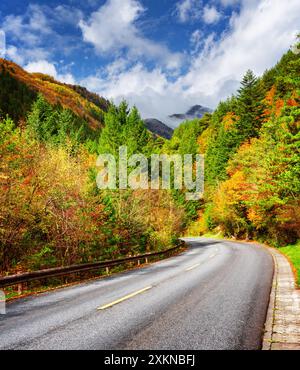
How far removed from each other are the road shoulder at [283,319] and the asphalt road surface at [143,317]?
0.21 meters

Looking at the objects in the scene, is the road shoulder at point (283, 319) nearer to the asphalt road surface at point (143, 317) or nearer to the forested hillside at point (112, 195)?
the asphalt road surface at point (143, 317)

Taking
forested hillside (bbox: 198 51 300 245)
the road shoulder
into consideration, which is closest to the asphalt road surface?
the road shoulder

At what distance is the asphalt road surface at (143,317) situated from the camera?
519 cm

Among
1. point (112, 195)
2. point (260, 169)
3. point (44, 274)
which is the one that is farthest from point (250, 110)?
point (44, 274)

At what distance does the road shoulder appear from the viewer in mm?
5141

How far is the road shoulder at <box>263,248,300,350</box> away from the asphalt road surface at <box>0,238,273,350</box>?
0.68 feet

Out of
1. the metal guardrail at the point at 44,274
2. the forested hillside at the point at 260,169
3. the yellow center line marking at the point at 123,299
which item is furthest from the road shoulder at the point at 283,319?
Result: the forested hillside at the point at 260,169

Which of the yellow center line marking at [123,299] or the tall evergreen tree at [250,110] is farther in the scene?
the tall evergreen tree at [250,110]

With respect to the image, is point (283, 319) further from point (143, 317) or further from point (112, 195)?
point (112, 195)

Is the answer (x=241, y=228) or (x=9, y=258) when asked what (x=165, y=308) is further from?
(x=241, y=228)

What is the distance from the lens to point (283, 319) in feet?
21.7

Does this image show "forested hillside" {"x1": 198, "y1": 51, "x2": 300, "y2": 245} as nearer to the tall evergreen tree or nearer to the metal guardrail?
the tall evergreen tree
